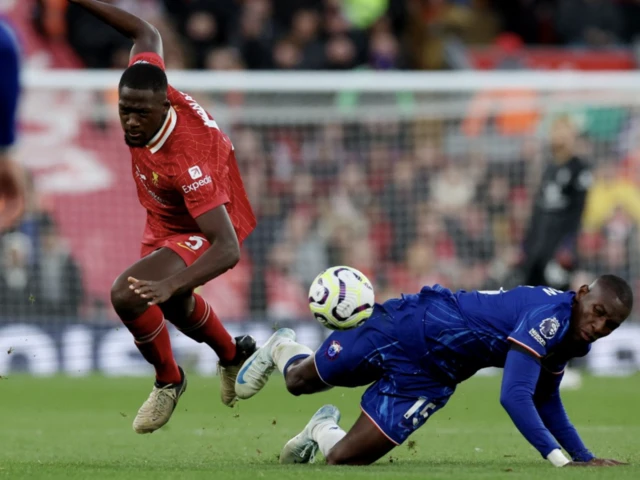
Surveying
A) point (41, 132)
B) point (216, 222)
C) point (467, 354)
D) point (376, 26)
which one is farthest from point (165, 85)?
point (376, 26)

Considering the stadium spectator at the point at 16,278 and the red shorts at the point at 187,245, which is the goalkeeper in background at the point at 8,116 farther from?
the stadium spectator at the point at 16,278

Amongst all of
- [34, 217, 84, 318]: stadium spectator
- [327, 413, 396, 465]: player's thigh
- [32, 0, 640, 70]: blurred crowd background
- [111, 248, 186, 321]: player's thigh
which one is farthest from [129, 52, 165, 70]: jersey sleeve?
[32, 0, 640, 70]: blurred crowd background

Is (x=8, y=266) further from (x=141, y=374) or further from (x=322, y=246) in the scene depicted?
(x=322, y=246)

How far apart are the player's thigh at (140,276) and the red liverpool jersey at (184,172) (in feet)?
1.07

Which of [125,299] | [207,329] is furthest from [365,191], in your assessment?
[125,299]

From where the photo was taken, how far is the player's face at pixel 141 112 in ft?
24.5

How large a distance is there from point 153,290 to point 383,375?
1388 millimetres

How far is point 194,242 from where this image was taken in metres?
8.02

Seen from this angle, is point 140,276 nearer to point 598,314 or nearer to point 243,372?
point 243,372

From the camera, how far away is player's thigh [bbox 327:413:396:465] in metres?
7.30

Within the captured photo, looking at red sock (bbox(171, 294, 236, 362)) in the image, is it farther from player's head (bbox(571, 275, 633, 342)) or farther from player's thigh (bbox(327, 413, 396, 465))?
player's head (bbox(571, 275, 633, 342))

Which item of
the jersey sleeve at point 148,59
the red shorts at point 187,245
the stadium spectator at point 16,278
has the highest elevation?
the jersey sleeve at point 148,59

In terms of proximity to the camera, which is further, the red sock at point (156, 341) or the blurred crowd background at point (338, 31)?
the blurred crowd background at point (338, 31)

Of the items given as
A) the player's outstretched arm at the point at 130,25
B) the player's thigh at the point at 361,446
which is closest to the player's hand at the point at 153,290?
the player's thigh at the point at 361,446
